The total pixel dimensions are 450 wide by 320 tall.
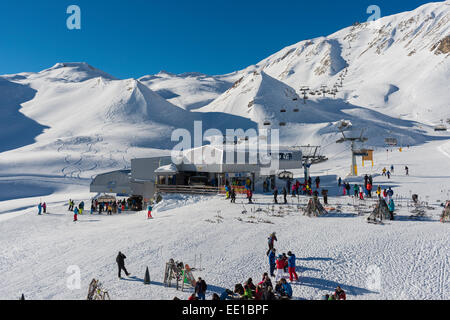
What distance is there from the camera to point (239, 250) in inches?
472

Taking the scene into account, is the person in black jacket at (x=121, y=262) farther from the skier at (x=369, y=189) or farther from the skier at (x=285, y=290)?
the skier at (x=369, y=189)

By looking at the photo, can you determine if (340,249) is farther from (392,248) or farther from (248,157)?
(248,157)

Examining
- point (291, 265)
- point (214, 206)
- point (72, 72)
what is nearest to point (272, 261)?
point (291, 265)

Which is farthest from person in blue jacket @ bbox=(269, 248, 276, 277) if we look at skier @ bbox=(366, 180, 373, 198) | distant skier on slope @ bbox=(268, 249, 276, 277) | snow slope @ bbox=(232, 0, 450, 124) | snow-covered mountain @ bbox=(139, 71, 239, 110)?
snow-covered mountain @ bbox=(139, 71, 239, 110)

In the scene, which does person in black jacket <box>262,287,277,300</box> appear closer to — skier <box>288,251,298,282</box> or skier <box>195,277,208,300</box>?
skier <box>195,277,208,300</box>

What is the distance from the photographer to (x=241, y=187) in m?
22.6

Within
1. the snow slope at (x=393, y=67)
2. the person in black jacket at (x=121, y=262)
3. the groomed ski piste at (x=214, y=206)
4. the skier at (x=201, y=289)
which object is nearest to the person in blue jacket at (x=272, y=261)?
the groomed ski piste at (x=214, y=206)

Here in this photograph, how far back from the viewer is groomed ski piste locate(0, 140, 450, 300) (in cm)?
939

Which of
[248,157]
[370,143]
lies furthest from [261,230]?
[370,143]

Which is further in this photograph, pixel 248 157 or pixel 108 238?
pixel 248 157

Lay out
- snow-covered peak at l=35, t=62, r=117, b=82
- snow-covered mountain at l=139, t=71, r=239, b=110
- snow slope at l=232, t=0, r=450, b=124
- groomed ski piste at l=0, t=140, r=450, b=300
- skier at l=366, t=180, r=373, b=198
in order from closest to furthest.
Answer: groomed ski piste at l=0, t=140, r=450, b=300, skier at l=366, t=180, r=373, b=198, snow slope at l=232, t=0, r=450, b=124, snow-covered mountain at l=139, t=71, r=239, b=110, snow-covered peak at l=35, t=62, r=117, b=82

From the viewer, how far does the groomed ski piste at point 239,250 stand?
9.39 meters

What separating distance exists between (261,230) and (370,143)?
47010mm

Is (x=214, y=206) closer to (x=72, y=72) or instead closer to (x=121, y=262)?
(x=121, y=262)
